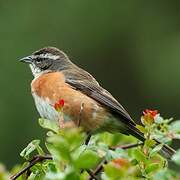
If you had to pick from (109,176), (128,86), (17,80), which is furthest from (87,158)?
(128,86)

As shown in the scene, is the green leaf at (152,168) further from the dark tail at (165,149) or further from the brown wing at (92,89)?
the brown wing at (92,89)

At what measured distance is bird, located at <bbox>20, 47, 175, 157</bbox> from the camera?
16.5ft

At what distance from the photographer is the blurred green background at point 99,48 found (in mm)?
13117

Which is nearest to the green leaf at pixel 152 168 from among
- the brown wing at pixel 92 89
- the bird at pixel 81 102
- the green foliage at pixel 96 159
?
the green foliage at pixel 96 159

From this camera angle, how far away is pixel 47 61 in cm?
605

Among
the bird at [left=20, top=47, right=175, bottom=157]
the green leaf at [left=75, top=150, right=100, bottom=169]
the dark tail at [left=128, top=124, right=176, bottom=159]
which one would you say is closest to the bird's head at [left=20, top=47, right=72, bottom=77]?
the bird at [left=20, top=47, right=175, bottom=157]

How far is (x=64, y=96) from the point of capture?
521 cm

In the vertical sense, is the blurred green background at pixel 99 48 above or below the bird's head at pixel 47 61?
below

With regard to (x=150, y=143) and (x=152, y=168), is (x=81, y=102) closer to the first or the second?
(x=150, y=143)

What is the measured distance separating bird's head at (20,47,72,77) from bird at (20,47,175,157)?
199 mm

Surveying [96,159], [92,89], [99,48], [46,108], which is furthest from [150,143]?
[99,48]

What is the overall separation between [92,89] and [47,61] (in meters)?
0.76

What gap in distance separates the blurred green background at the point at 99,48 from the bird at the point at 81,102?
6.65m

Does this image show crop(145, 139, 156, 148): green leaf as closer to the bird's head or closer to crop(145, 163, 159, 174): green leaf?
crop(145, 163, 159, 174): green leaf
